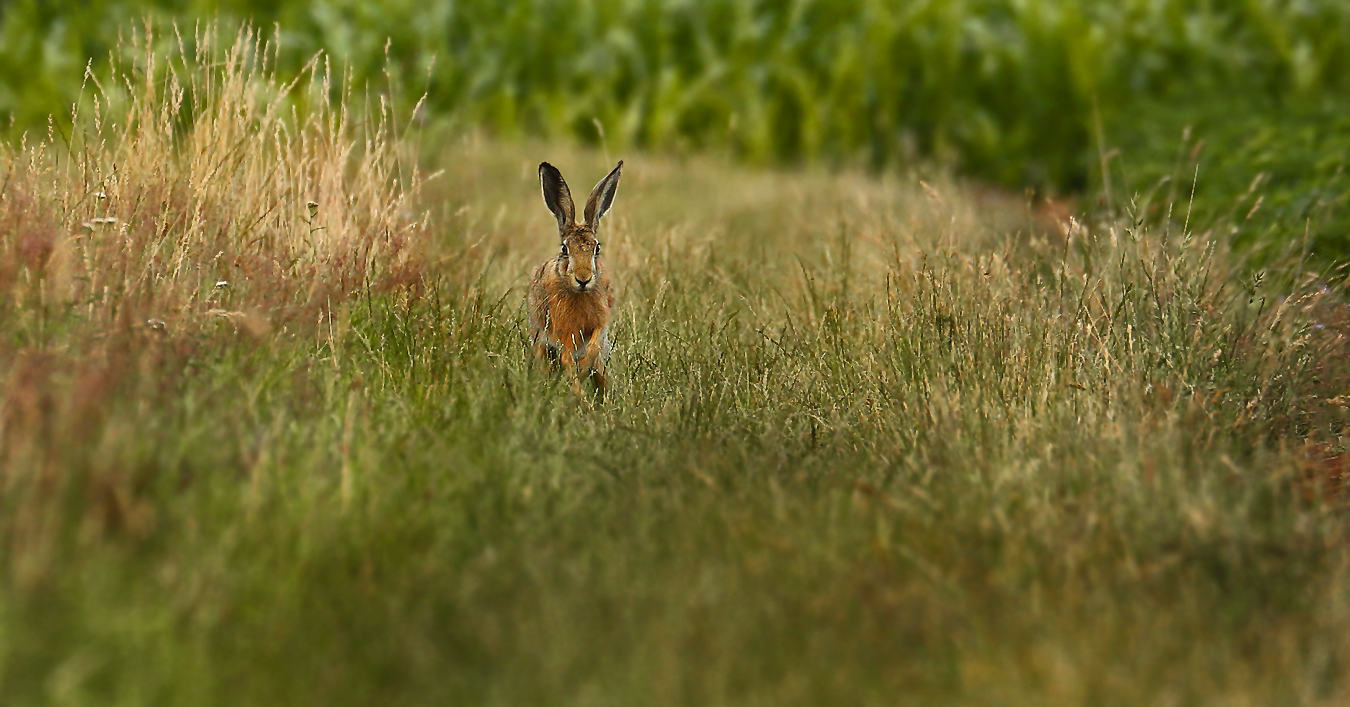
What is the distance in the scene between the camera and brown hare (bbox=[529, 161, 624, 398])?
449cm

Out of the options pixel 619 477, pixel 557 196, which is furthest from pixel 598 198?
pixel 619 477

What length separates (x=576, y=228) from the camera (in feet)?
14.9

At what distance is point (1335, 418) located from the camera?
4531 millimetres

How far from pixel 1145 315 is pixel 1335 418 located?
704mm

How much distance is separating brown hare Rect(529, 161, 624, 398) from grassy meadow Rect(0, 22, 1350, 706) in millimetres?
154

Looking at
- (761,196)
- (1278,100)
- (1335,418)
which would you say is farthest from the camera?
(1278,100)

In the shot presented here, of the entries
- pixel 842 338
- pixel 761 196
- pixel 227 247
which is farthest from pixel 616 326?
pixel 761 196

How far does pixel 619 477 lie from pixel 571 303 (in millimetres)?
1023

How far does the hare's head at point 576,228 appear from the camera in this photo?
4.39 m

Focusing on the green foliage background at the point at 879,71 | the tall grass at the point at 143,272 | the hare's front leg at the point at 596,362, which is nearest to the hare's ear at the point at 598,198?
the hare's front leg at the point at 596,362

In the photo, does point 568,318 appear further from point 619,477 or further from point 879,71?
point 879,71

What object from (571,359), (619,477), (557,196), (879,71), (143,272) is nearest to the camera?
(619,477)

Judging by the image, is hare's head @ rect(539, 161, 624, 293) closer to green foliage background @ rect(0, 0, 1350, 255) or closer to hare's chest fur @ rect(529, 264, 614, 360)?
hare's chest fur @ rect(529, 264, 614, 360)

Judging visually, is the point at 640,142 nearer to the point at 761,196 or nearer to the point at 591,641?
the point at 761,196
